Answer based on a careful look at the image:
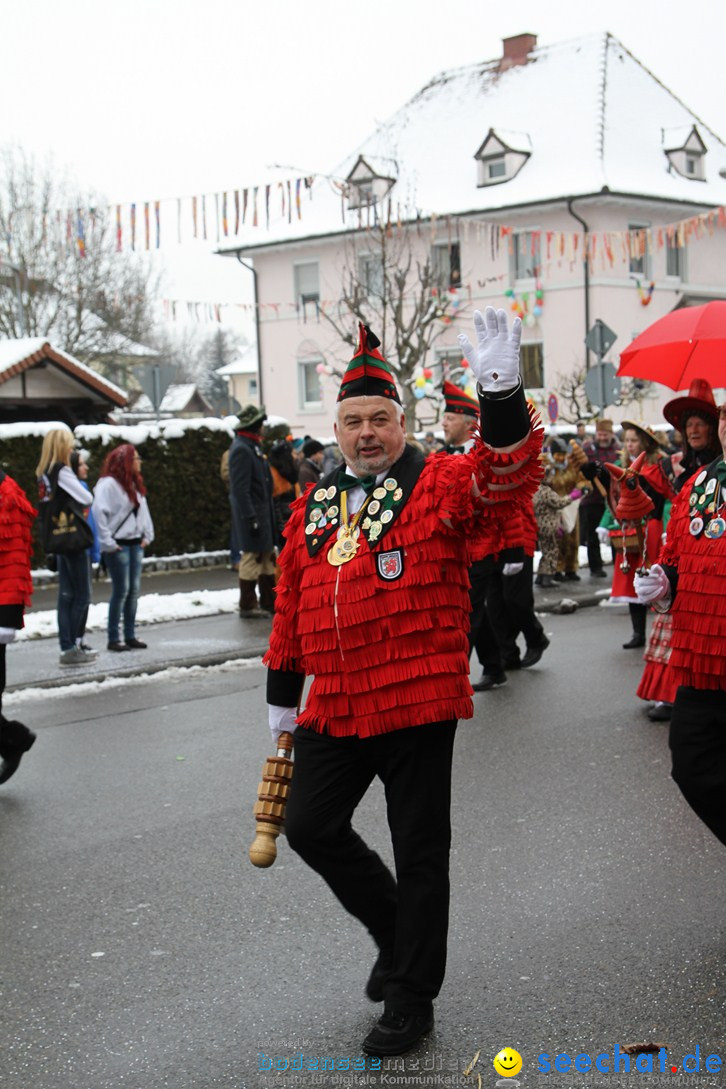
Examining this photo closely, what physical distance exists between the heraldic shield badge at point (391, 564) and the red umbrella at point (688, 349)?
164 inches

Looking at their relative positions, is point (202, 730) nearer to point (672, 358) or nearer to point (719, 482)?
point (672, 358)

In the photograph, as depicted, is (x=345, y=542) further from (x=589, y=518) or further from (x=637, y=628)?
(x=589, y=518)

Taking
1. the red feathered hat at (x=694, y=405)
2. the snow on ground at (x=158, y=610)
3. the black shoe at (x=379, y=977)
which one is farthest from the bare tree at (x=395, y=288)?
the black shoe at (x=379, y=977)

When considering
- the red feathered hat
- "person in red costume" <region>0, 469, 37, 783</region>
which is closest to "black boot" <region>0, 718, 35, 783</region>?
"person in red costume" <region>0, 469, 37, 783</region>

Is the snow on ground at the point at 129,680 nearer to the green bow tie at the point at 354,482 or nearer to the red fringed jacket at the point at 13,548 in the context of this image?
→ the red fringed jacket at the point at 13,548

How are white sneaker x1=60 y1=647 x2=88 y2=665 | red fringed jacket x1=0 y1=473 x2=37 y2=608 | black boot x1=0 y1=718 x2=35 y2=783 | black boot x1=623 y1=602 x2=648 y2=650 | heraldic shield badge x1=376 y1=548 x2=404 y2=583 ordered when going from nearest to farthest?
heraldic shield badge x1=376 y1=548 x2=404 y2=583
red fringed jacket x1=0 y1=473 x2=37 y2=608
black boot x1=0 y1=718 x2=35 y2=783
white sneaker x1=60 y1=647 x2=88 y2=665
black boot x1=623 y1=602 x2=648 y2=650

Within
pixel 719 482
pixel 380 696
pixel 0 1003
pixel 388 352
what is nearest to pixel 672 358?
pixel 719 482

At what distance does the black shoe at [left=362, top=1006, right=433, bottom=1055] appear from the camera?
3.64 metres

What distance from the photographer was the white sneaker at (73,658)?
1071 centimetres

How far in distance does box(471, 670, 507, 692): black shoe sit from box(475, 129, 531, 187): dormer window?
3191 centimetres

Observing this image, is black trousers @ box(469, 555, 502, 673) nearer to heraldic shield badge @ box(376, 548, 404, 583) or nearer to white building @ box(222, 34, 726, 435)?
heraldic shield badge @ box(376, 548, 404, 583)

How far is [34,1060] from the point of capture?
147 inches

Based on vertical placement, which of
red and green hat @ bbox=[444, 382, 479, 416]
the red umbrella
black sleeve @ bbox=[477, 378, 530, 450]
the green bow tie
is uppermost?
the red umbrella

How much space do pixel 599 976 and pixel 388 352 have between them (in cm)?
3294
